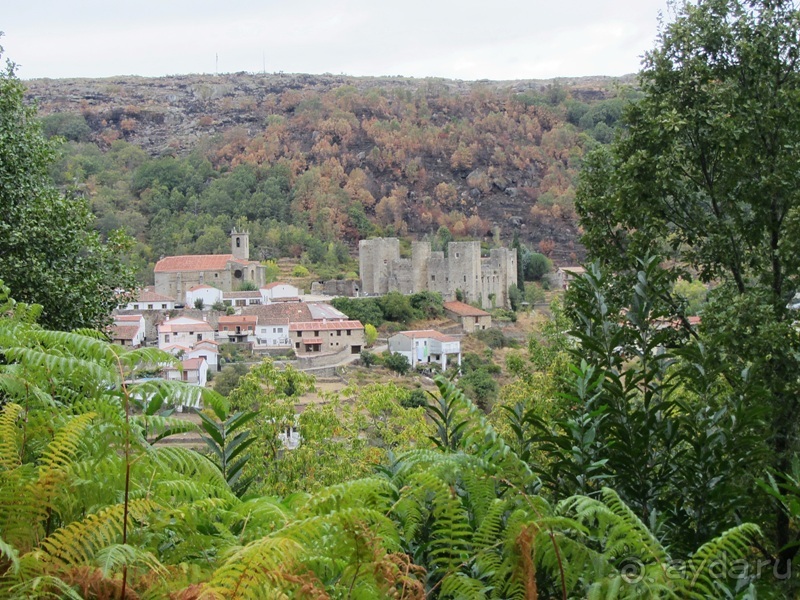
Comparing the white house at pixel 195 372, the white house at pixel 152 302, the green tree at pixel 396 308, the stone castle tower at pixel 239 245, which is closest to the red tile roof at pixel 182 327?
the white house at pixel 152 302

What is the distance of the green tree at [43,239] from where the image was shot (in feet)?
28.7

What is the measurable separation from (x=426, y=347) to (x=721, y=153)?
3017 centimetres

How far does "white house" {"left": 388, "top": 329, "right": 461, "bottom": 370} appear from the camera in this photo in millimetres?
36188

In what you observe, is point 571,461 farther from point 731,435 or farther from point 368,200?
point 368,200

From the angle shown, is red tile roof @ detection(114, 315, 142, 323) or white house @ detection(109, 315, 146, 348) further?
red tile roof @ detection(114, 315, 142, 323)

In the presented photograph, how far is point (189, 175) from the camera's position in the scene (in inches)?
2670

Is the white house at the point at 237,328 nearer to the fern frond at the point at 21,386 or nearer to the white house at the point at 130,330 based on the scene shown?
the white house at the point at 130,330

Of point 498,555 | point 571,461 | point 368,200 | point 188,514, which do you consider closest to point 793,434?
point 571,461

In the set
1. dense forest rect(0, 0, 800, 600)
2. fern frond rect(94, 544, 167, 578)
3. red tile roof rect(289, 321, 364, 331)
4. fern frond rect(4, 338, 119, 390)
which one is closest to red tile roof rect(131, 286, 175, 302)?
red tile roof rect(289, 321, 364, 331)

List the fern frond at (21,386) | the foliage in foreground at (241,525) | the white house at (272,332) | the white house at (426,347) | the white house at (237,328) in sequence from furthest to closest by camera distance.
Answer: the white house at (237,328)
the white house at (272,332)
the white house at (426,347)
the fern frond at (21,386)
the foliage in foreground at (241,525)

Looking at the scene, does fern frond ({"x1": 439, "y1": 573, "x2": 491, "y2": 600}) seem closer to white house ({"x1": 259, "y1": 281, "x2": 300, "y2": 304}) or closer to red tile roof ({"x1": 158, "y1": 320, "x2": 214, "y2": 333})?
red tile roof ({"x1": 158, "y1": 320, "x2": 214, "y2": 333})

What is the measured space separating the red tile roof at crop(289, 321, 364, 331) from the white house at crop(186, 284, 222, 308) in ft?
27.5

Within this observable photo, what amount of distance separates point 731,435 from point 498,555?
3.34 ft

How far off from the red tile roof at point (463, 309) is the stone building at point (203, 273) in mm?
10154
